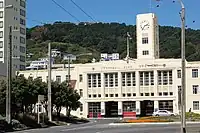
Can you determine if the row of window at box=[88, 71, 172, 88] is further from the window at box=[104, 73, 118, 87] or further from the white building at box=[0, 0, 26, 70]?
the white building at box=[0, 0, 26, 70]

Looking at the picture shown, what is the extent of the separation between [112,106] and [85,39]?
30.7 metres

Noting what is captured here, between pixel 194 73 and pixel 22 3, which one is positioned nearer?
pixel 194 73

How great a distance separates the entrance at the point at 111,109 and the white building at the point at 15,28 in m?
35.8

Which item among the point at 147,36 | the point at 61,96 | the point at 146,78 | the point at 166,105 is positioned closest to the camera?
the point at 61,96

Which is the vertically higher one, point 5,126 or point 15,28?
point 15,28

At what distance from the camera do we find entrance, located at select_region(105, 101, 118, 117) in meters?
101

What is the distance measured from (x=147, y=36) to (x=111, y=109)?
16638mm

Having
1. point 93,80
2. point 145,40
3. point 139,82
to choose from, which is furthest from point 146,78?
point 93,80

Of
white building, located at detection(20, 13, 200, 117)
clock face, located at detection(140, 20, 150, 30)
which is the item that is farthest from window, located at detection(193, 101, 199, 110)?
clock face, located at detection(140, 20, 150, 30)

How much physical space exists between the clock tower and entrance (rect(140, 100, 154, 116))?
9.29 m

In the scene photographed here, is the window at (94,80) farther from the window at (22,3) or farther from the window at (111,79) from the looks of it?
the window at (22,3)

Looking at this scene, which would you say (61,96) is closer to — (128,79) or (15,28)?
(128,79)

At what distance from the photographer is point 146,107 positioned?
98938 mm

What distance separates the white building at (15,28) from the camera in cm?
12975
